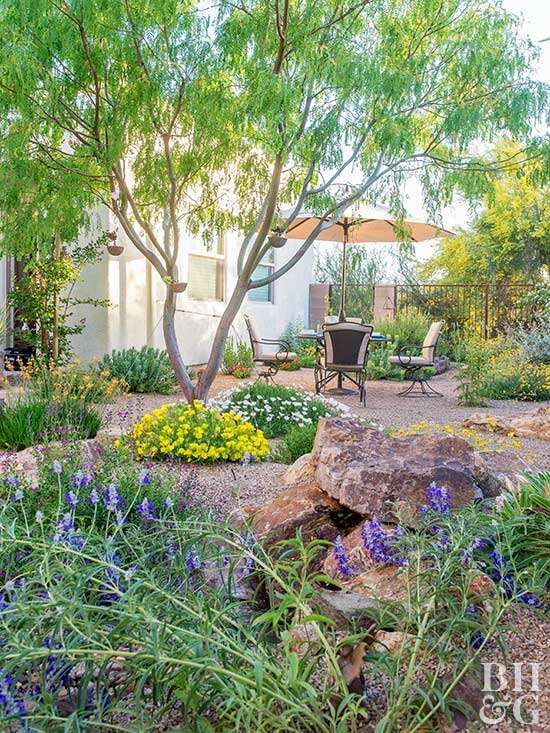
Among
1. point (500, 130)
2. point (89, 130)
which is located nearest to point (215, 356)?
point (89, 130)

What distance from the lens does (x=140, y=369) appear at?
32.3 ft

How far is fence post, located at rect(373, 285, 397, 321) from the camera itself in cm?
1755

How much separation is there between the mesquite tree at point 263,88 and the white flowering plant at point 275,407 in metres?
0.52

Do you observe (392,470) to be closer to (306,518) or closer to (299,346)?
(306,518)

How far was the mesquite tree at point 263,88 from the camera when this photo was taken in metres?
6.21

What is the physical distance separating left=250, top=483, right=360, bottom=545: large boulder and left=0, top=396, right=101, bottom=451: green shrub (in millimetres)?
2307

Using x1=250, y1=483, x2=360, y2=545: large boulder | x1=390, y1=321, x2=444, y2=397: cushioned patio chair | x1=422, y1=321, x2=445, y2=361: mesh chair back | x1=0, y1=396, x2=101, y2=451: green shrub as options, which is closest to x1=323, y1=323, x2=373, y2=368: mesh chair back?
x1=390, y1=321, x2=444, y2=397: cushioned patio chair

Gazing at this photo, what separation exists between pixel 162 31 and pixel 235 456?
384 cm

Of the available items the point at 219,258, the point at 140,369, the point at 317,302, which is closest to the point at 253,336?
the point at 140,369

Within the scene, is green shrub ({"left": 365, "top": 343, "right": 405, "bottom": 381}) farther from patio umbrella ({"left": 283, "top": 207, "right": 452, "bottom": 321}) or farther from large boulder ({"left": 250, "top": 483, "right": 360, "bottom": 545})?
large boulder ({"left": 250, "top": 483, "right": 360, "bottom": 545})

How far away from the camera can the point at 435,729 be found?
150cm

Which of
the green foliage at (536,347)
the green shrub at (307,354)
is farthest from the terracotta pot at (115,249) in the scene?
the green foliage at (536,347)

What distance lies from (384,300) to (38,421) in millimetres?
12892

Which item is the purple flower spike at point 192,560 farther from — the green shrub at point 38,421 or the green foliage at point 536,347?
the green foliage at point 536,347
